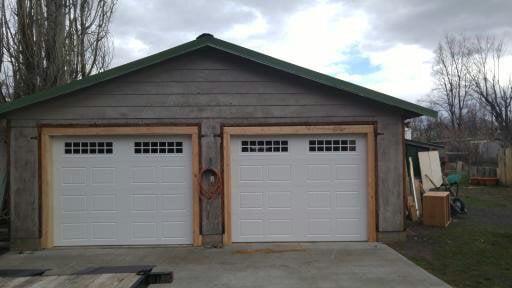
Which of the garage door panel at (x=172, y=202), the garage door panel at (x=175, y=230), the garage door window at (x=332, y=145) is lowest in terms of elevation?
the garage door panel at (x=175, y=230)

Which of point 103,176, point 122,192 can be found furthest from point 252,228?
point 103,176

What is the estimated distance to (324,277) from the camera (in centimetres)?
718

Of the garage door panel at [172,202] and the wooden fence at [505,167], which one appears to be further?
the wooden fence at [505,167]

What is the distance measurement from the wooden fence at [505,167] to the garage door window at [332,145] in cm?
1413

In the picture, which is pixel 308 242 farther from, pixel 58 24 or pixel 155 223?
pixel 58 24

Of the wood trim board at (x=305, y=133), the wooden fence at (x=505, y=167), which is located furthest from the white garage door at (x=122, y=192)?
the wooden fence at (x=505, y=167)

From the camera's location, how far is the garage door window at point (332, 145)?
387 inches

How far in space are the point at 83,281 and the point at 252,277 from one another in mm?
3333

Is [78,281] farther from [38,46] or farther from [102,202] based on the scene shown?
[38,46]

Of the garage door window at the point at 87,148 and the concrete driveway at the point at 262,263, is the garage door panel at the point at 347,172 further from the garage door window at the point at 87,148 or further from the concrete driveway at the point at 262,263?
the garage door window at the point at 87,148

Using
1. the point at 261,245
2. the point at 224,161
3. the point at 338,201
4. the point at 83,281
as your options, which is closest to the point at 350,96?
the point at 338,201

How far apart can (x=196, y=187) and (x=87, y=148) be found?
230 cm

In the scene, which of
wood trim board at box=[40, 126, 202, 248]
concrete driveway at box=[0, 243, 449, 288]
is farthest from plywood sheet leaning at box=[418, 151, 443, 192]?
wood trim board at box=[40, 126, 202, 248]

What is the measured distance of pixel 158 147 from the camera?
9.79m
